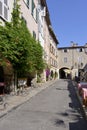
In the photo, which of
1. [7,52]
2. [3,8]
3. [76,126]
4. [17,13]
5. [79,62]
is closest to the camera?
[76,126]

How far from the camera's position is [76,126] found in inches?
415

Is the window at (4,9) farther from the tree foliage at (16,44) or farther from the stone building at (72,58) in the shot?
the stone building at (72,58)

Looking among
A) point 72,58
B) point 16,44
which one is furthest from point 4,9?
point 72,58

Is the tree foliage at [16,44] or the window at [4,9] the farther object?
the window at [4,9]

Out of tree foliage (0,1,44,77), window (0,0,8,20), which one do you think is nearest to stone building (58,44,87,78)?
tree foliage (0,1,44,77)

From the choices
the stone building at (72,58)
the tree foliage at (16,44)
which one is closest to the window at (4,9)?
the tree foliage at (16,44)

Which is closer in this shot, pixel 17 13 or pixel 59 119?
pixel 59 119

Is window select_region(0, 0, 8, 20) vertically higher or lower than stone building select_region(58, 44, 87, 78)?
lower

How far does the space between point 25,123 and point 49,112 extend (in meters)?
3.13

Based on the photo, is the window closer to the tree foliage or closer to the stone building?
the tree foliage


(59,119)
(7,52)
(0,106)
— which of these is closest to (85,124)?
(59,119)

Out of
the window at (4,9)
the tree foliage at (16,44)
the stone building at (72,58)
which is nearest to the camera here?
the tree foliage at (16,44)

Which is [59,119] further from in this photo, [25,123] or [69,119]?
[25,123]

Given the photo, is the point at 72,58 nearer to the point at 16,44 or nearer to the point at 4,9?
the point at 4,9
